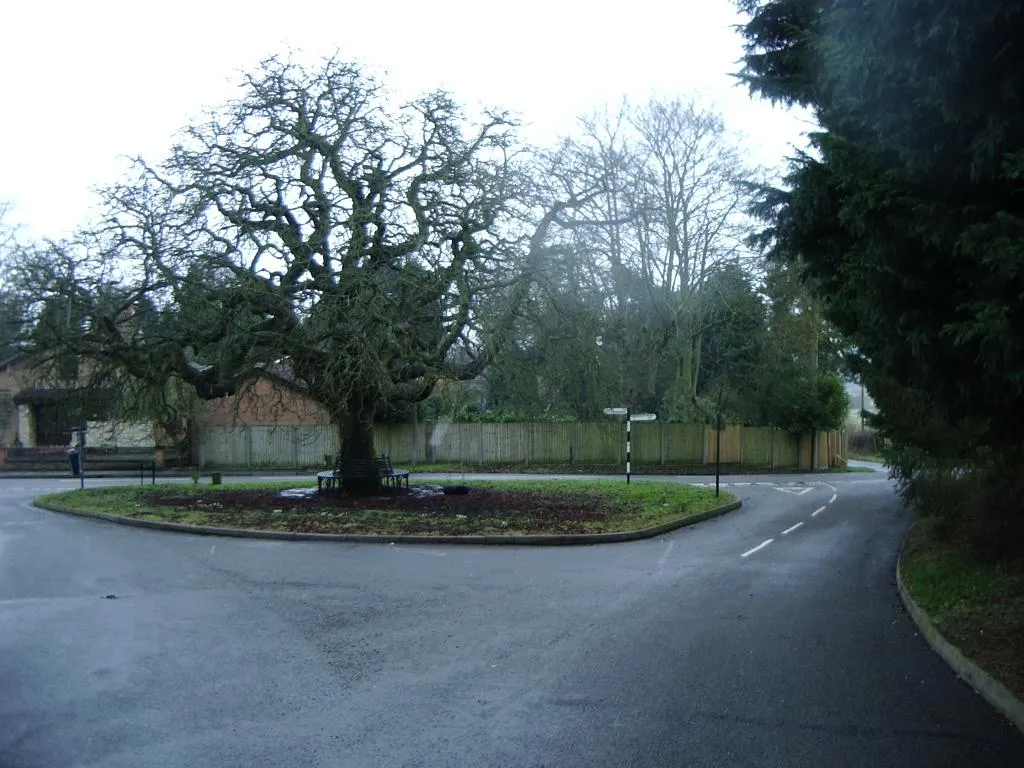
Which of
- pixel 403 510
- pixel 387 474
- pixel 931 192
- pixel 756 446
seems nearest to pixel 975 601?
pixel 931 192

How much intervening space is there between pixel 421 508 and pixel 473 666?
1197cm

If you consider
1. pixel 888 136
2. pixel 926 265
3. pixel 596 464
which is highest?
pixel 888 136

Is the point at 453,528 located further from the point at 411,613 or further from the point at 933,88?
the point at 933,88

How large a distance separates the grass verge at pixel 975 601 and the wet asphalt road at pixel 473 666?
0.31 m

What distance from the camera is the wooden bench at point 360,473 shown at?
21.6 metres

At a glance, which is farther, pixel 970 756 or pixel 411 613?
pixel 411 613

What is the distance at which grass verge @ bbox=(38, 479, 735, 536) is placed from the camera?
16.4m

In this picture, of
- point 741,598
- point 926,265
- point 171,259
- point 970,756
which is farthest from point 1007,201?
point 171,259

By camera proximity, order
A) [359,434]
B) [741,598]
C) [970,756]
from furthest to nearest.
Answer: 1. [359,434]
2. [741,598]
3. [970,756]

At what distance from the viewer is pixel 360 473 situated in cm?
2159

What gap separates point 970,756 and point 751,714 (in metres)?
1.29

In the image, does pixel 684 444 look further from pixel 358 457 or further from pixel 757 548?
pixel 757 548

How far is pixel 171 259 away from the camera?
62.4ft

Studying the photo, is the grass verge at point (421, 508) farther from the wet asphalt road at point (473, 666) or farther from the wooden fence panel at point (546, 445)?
the wooden fence panel at point (546, 445)
